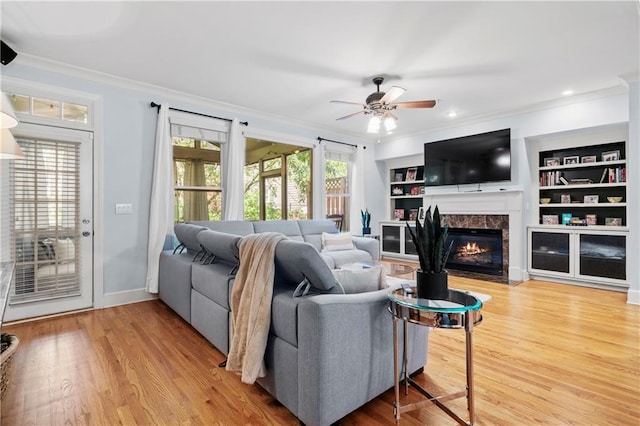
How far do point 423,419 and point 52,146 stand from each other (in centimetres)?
408

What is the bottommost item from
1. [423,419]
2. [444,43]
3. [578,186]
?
[423,419]

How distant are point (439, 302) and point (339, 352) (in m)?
0.56

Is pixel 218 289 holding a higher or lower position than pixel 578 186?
lower

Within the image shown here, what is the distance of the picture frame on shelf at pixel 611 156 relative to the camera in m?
4.27

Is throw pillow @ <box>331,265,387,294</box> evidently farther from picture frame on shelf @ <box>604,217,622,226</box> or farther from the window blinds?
picture frame on shelf @ <box>604,217,622,226</box>

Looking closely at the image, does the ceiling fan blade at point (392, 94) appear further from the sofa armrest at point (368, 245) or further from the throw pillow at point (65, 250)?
the throw pillow at point (65, 250)

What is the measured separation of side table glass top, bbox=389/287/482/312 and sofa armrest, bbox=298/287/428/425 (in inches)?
5.0

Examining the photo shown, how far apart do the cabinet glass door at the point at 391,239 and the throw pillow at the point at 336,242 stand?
6.76 feet

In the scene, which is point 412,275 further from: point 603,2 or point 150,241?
point 150,241

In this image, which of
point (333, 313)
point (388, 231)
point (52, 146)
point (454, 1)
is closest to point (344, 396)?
point (333, 313)

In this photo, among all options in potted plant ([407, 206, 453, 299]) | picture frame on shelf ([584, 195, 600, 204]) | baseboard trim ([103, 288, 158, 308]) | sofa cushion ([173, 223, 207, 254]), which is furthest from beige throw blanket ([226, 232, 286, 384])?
picture frame on shelf ([584, 195, 600, 204])

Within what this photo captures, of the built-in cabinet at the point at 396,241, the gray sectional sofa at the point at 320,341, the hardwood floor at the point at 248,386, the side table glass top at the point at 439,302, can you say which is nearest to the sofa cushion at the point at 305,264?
the gray sectional sofa at the point at 320,341

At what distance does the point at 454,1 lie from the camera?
2.31 metres

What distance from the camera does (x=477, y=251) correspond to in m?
5.24
